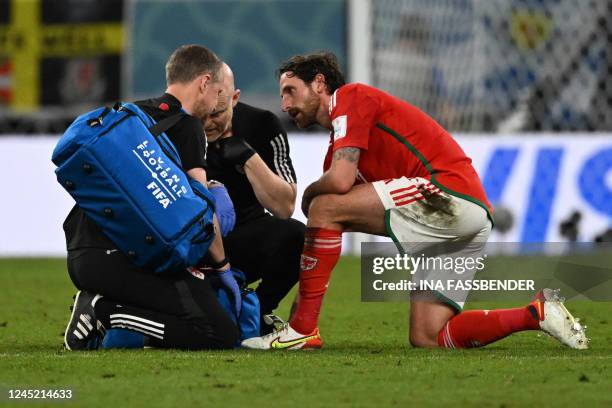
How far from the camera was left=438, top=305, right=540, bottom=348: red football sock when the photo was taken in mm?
5238

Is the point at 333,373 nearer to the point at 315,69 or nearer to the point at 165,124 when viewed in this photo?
the point at 165,124

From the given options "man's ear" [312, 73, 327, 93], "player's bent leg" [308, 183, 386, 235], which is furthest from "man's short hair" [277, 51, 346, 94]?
"player's bent leg" [308, 183, 386, 235]

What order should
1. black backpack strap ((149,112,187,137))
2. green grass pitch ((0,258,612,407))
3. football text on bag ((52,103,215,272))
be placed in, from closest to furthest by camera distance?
green grass pitch ((0,258,612,407)), football text on bag ((52,103,215,272)), black backpack strap ((149,112,187,137))

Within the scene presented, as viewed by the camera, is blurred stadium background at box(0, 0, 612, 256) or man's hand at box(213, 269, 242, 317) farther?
blurred stadium background at box(0, 0, 612, 256)

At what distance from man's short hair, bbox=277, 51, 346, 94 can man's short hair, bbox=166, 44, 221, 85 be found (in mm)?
402

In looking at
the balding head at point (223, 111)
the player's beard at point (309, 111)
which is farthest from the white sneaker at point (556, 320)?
the balding head at point (223, 111)

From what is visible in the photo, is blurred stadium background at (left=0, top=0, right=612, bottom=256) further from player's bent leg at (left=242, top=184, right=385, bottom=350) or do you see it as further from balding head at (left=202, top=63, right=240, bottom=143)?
player's bent leg at (left=242, top=184, right=385, bottom=350)

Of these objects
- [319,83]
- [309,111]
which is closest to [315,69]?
[319,83]

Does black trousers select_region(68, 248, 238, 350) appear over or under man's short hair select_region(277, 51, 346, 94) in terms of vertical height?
under

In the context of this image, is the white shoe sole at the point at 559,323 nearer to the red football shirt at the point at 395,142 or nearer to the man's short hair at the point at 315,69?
the red football shirt at the point at 395,142

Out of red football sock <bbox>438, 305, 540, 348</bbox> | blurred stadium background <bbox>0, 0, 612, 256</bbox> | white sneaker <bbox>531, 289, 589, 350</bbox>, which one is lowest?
blurred stadium background <bbox>0, 0, 612, 256</bbox>

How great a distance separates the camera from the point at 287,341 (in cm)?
542

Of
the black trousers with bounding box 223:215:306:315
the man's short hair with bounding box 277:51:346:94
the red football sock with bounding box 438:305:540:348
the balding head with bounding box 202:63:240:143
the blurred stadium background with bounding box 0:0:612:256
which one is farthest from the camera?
the blurred stadium background with bounding box 0:0:612:256

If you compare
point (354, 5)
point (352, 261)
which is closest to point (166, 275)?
point (352, 261)
